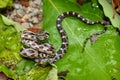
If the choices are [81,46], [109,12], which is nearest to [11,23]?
[81,46]

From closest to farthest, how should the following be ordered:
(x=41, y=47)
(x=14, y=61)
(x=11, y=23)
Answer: (x=14, y=61) → (x=41, y=47) → (x=11, y=23)

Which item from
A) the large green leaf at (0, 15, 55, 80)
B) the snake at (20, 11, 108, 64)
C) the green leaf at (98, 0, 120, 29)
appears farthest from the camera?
the green leaf at (98, 0, 120, 29)

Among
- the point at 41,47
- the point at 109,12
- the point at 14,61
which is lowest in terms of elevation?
the point at 14,61

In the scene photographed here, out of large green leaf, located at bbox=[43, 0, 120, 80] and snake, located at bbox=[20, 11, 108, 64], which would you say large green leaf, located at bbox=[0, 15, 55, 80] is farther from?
large green leaf, located at bbox=[43, 0, 120, 80]

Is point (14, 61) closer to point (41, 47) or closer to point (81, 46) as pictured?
point (41, 47)

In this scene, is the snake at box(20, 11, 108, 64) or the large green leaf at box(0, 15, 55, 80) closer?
the large green leaf at box(0, 15, 55, 80)

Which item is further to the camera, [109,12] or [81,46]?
[109,12]

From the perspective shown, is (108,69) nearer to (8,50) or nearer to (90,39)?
(90,39)

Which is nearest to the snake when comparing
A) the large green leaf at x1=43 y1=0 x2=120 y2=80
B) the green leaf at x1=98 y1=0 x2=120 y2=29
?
the large green leaf at x1=43 y1=0 x2=120 y2=80

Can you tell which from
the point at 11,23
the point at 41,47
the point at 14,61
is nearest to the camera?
the point at 14,61

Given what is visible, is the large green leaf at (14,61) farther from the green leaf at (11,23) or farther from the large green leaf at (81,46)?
the large green leaf at (81,46)

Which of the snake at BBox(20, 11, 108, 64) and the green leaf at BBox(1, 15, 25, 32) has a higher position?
the green leaf at BBox(1, 15, 25, 32)
